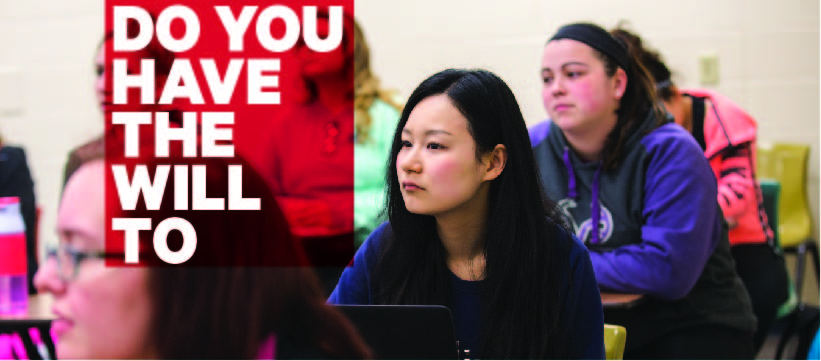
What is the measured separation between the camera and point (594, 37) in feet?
6.89

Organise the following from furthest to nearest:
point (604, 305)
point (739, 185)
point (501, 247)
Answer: point (739, 185), point (604, 305), point (501, 247)

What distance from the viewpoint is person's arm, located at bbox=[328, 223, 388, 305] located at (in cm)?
146

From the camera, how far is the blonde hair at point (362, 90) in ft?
8.80

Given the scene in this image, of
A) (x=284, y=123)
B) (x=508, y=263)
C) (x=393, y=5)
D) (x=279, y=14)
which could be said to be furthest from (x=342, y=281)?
(x=393, y=5)

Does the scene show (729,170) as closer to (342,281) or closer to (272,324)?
(342,281)

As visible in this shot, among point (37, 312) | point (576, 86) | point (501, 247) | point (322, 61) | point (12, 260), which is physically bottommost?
point (37, 312)

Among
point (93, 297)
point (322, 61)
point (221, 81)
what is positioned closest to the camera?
point (93, 297)

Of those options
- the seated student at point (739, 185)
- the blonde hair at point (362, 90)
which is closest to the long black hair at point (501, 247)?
the blonde hair at point (362, 90)

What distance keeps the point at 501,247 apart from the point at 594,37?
2.96 ft

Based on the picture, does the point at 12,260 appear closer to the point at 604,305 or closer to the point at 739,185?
the point at 604,305

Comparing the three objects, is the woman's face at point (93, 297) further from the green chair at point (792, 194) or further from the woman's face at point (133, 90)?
the green chair at point (792, 194)

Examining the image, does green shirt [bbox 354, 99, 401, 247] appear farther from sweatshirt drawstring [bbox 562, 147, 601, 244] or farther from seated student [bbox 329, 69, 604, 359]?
seated student [bbox 329, 69, 604, 359]

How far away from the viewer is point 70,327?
2.59 feet

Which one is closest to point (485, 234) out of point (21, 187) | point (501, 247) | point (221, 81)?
point (501, 247)
